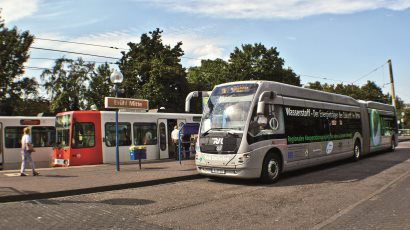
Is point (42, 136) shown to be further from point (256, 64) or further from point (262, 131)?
point (256, 64)

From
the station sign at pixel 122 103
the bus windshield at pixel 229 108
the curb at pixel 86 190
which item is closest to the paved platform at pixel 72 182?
the curb at pixel 86 190

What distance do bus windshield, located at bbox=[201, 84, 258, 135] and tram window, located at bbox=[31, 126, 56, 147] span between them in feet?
41.6

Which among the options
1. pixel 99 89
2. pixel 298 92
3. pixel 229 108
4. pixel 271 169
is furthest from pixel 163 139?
pixel 99 89

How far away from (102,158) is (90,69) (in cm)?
3323

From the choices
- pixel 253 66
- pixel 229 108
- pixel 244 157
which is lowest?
pixel 244 157

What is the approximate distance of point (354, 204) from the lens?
25.8 feet

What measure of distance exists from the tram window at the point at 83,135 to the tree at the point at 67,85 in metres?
29.6

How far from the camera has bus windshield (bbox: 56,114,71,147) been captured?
16328 millimetres

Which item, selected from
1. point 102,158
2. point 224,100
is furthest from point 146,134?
point 224,100

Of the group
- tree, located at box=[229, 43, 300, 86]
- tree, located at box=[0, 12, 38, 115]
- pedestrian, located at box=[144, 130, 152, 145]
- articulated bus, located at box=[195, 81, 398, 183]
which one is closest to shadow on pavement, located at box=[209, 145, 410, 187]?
articulated bus, located at box=[195, 81, 398, 183]

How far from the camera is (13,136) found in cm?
1939

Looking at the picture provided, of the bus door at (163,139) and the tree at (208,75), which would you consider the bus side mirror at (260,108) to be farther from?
the tree at (208,75)

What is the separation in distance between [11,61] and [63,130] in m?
16.5

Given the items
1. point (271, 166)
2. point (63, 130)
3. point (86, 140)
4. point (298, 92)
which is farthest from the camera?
point (63, 130)
